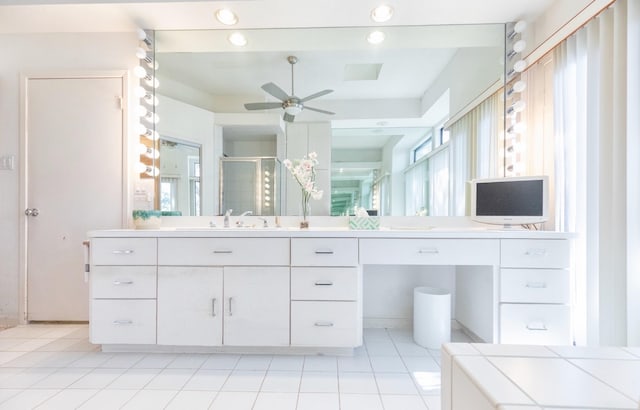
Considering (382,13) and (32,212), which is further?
(32,212)

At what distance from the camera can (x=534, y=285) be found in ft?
5.57

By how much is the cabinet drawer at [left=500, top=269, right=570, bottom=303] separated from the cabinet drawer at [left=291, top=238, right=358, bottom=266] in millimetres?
876

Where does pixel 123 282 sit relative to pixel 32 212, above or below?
below

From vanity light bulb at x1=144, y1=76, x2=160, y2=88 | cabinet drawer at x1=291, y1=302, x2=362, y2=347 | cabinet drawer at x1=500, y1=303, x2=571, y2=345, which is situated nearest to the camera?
cabinet drawer at x1=500, y1=303, x2=571, y2=345

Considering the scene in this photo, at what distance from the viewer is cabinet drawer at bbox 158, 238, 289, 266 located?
5.89 feet

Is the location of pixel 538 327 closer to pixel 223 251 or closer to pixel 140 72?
pixel 223 251

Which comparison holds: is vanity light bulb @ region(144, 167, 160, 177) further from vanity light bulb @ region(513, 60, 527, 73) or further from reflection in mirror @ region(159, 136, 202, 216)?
vanity light bulb @ region(513, 60, 527, 73)

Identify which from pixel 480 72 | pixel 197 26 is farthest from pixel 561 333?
pixel 197 26

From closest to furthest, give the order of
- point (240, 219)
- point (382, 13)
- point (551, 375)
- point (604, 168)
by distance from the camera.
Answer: point (551, 375)
point (604, 168)
point (382, 13)
point (240, 219)

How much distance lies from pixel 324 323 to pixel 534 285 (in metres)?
1.23

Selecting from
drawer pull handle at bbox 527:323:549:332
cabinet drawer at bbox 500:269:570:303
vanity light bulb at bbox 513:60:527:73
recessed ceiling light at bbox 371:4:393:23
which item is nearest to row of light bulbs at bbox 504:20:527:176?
vanity light bulb at bbox 513:60:527:73

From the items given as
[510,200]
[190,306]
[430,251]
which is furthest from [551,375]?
[190,306]

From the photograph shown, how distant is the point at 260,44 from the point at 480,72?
1686 mm

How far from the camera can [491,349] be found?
0.72 metres
